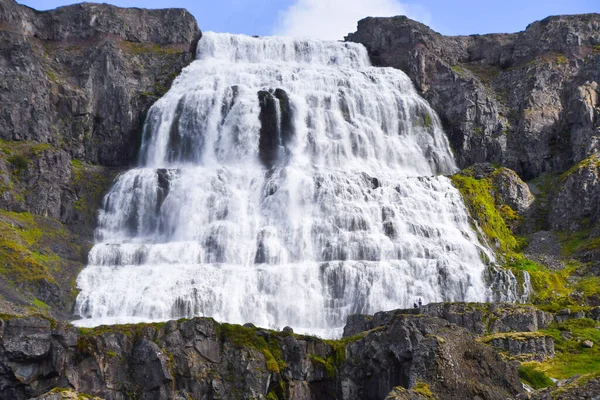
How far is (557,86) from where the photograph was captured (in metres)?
103

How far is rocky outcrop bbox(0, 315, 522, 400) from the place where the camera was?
3931 centimetres

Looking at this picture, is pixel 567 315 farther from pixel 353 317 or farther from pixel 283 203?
pixel 283 203

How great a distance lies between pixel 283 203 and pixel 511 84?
44515 millimetres

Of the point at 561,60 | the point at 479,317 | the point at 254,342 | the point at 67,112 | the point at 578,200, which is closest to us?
the point at 254,342

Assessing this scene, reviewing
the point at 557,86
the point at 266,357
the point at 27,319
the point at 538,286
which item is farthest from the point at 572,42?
the point at 27,319

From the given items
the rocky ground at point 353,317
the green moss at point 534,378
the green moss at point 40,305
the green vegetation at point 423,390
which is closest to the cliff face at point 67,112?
the rocky ground at point 353,317

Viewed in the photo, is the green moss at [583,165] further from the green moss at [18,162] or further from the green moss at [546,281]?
the green moss at [18,162]

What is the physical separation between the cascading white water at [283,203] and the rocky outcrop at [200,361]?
18.1 metres

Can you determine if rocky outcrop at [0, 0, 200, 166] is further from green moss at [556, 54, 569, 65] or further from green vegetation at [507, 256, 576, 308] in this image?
green moss at [556, 54, 569, 65]

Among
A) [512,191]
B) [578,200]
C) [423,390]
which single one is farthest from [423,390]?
[512,191]

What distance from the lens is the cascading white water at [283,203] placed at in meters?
65.4

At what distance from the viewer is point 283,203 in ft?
249

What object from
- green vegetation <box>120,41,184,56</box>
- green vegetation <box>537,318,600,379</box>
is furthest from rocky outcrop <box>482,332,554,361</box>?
green vegetation <box>120,41,184,56</box>

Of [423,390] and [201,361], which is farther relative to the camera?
[201,361]
